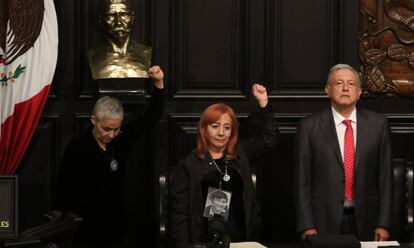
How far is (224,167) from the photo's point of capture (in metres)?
5.67

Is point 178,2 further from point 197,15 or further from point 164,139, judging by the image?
point 164,139

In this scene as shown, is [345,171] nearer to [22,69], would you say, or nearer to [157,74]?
[157,74]

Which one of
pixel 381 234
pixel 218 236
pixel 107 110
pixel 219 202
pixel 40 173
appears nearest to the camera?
pixel 218 236

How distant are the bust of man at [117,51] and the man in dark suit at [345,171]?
1.37 metres

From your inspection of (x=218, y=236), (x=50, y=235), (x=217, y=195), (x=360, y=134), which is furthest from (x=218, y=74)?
(x=218, y=236)

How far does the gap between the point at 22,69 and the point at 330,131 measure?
87.8 inches

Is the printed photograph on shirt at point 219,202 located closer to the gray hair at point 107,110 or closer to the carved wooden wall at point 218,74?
the gray hair at point 107,110

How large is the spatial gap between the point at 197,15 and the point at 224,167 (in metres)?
1.73

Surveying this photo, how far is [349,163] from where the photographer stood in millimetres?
5805

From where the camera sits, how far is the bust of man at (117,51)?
6.54m

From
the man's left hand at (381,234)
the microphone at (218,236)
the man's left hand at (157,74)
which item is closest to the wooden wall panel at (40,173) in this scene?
the man's left hand at (157,74)

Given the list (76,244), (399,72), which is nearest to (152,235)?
(76,244)

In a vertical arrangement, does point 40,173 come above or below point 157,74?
below

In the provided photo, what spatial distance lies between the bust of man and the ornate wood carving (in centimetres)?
167
